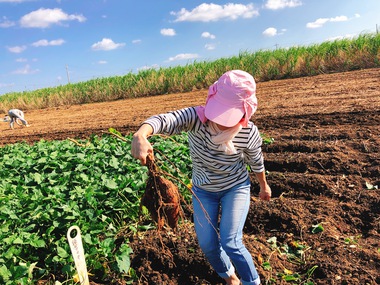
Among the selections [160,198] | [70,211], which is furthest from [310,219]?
[70,211]

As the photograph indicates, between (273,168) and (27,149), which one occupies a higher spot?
(27,149)

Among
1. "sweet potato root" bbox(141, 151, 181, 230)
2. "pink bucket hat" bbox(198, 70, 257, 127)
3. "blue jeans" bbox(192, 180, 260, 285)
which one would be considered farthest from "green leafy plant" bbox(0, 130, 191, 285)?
"pink bucket hat" bbox(198, 70, 257, 127)

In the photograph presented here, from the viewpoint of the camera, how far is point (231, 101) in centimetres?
221

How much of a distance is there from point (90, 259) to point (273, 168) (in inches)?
108

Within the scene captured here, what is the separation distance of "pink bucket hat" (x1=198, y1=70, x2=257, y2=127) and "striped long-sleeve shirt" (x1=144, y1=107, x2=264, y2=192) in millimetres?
172

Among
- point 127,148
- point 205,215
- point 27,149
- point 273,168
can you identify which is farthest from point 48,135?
point 205,215

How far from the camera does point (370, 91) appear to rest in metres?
8.66

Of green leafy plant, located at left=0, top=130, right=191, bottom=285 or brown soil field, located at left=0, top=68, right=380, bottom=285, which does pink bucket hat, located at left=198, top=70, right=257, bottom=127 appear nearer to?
green leafy plant, located at left=0, top=130, right=191, bottom=285

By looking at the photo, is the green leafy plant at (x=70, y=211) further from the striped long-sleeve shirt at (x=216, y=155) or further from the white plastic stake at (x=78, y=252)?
the white plastic stake at (x=78, y=252)

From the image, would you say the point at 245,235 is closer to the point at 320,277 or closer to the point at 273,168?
the point at 320,277

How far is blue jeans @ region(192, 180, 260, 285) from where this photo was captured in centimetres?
234

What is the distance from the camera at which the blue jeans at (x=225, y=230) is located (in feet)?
7.67

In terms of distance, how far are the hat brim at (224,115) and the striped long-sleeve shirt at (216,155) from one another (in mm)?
183

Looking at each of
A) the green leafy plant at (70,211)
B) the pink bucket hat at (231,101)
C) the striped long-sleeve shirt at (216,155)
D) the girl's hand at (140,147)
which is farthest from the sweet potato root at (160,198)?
the pink bucket hat at (231,101)
